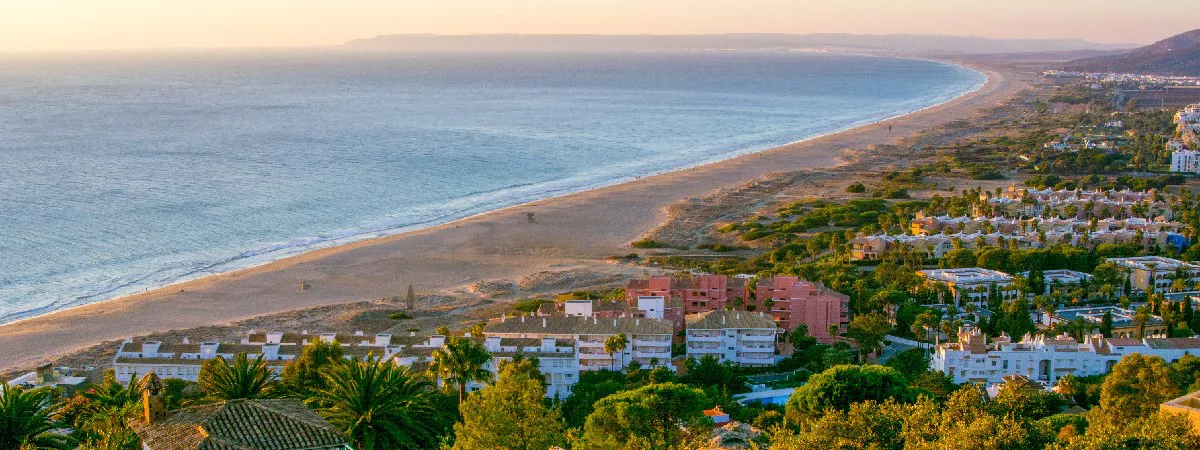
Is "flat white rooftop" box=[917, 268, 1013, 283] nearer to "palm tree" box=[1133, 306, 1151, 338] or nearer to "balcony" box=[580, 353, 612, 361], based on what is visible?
"palm tree" box=[1133, 306, 1151, 338]

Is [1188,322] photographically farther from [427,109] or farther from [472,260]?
[427,109]

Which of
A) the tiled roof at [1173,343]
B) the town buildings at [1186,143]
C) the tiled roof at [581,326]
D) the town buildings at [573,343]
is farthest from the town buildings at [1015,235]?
the town buildings at [1186,143]

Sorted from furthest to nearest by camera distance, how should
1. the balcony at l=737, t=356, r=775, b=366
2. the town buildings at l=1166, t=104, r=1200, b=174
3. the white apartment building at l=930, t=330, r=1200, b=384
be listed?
the town buildings at l=1166, t=104, r=1200, b=174 < the balcony at l=737, t=356, r=775, b=366 < the white apartment building at l=930, t=330, r=1200, b=384

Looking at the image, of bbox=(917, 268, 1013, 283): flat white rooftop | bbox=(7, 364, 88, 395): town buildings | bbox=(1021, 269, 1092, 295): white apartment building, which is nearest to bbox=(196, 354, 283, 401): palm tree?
bbox=(7, 364, 88, 395): town buildings

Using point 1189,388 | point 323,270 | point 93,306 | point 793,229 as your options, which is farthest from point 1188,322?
point 93,306

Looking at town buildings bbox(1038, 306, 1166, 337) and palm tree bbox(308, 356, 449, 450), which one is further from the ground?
palm tree bbox(308, 356, 449, 450)

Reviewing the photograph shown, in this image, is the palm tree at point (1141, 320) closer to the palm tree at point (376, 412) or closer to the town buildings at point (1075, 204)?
the town buildings at point (1075, 204)

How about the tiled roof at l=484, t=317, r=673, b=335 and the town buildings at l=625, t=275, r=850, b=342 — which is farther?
the town buildings at l=625, t=275, r=850, b=342
